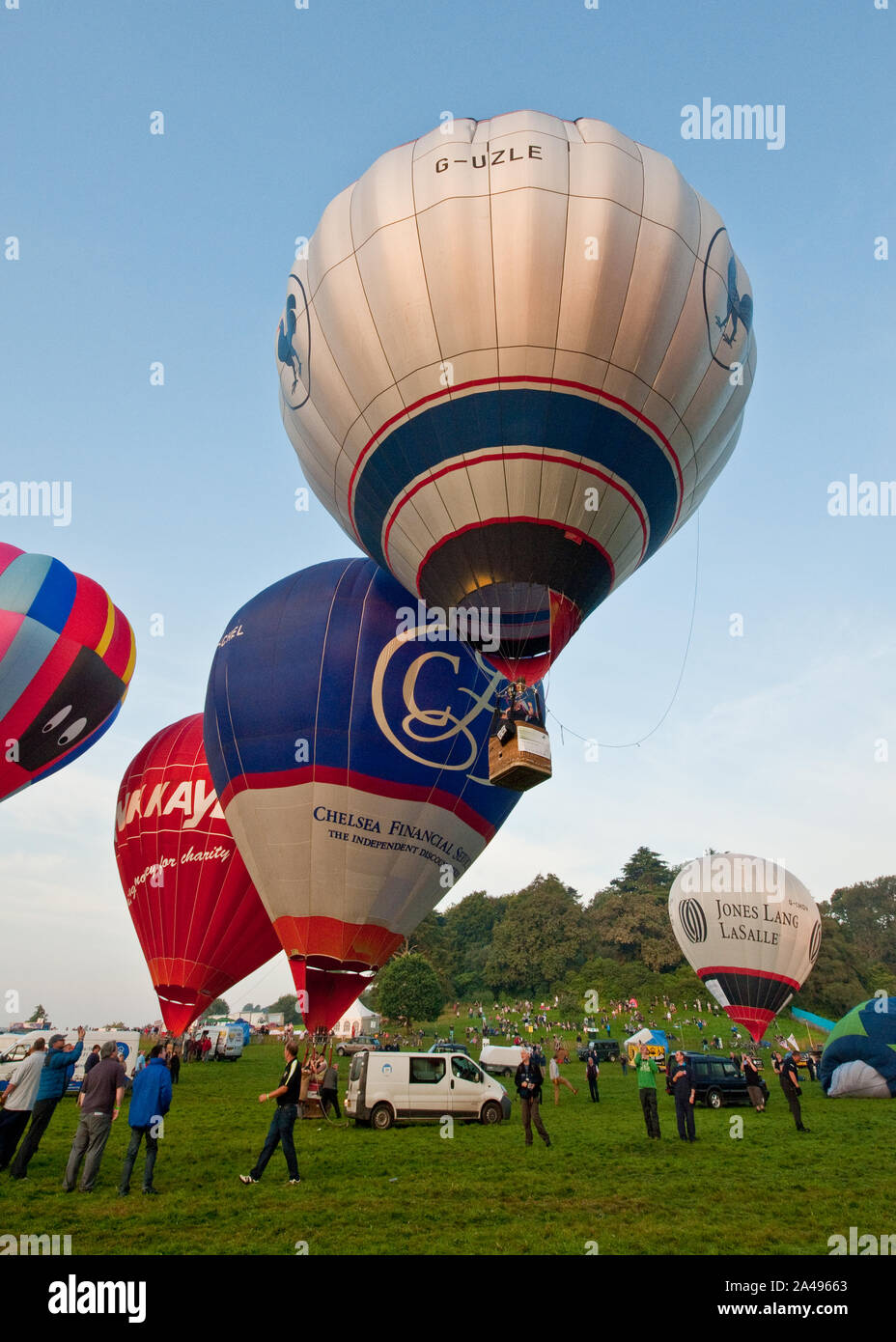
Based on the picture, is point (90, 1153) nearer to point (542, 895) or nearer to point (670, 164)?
point (670, 164)

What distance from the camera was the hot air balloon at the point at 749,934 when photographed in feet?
88.9

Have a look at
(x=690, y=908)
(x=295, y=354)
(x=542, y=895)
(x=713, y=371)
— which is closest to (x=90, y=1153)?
(x=295, y=354)

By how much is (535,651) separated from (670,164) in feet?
23.8

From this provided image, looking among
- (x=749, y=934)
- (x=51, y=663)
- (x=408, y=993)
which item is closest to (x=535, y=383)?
(x=51, y=663)

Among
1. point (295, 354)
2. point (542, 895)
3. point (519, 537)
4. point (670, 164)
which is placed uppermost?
point (670, 164)

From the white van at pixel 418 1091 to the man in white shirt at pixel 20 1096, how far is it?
20.9ft

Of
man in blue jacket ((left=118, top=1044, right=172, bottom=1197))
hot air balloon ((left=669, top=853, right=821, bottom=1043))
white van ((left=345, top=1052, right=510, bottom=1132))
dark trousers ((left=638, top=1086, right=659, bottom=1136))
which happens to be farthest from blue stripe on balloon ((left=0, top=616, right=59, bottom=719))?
hot air balloon ((left=669, top=853, right=821, bottom=1043))

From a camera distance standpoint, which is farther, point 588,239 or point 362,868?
point 362,868

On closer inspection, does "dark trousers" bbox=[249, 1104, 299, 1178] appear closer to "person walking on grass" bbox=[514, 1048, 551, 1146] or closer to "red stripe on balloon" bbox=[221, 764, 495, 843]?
"person walking on grass" bbox=[514, 1048, 551, 1146]

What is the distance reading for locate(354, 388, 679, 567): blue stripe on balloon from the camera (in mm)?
11367

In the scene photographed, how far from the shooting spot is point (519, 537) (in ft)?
38.7

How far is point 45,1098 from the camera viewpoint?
8539 millimetres

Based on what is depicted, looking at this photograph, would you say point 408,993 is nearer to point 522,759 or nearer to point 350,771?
point 350,771

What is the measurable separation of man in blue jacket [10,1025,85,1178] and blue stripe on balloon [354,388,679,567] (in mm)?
8090
